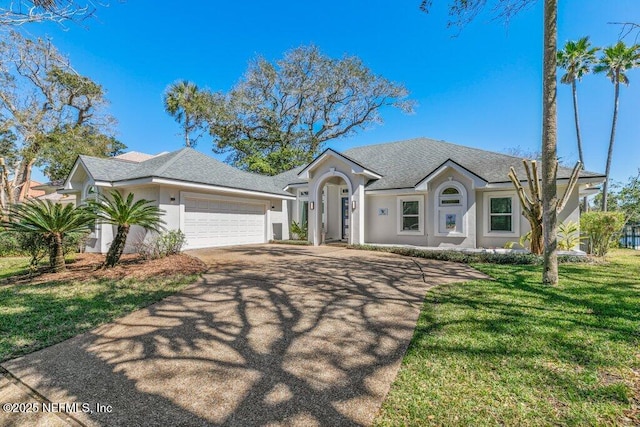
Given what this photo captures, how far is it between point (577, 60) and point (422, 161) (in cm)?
1683

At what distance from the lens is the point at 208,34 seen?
19.2m

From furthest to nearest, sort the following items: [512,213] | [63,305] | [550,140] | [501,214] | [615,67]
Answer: [615,67], [501,214], [512,213], [550,140], [63,305]

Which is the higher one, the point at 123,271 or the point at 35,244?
the point at 35,244

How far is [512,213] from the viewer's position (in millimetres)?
12703

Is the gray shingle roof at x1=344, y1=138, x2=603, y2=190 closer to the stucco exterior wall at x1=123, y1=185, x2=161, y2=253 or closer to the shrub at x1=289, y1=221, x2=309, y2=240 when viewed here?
the shrub at x1=289, y1=221, x2=309, y2=240

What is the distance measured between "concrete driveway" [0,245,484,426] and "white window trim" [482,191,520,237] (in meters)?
8.66

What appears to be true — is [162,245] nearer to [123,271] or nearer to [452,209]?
[123,271]

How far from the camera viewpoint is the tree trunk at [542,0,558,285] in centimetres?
645

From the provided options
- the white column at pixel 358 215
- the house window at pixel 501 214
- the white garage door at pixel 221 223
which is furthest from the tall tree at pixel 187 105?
the house window at pixel 501 214

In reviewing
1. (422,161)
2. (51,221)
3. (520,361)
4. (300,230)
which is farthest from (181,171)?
(520,361)

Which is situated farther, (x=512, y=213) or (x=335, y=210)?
(x=335, y=210)

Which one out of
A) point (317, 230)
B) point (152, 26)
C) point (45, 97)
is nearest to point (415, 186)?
point (317, 230)

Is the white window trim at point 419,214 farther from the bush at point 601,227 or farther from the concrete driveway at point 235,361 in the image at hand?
the concrete driveway at point 235,361

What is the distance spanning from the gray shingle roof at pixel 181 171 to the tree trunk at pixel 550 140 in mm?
12392
